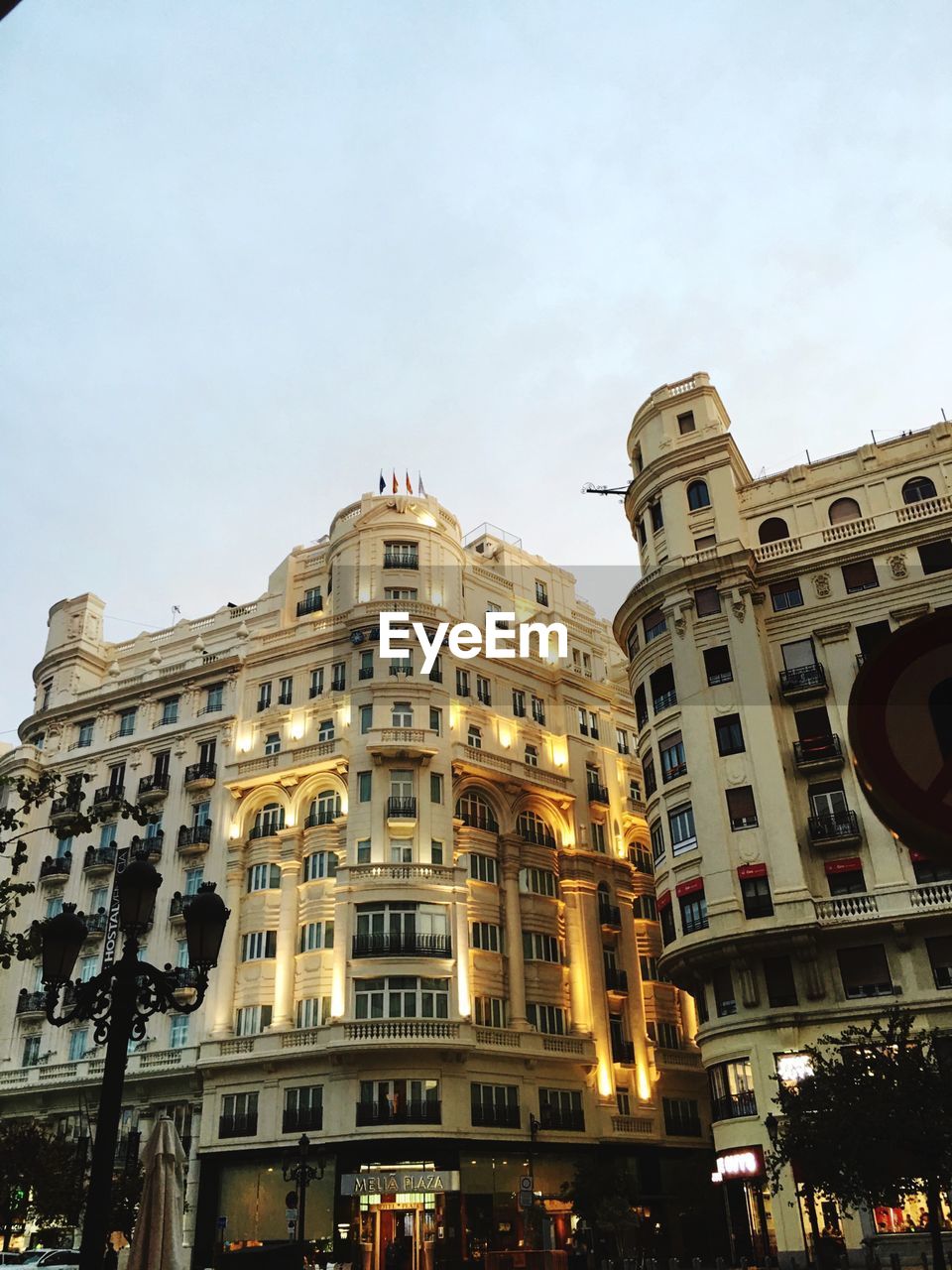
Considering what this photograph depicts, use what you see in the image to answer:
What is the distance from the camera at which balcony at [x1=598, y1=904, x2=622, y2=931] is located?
51.2 meters

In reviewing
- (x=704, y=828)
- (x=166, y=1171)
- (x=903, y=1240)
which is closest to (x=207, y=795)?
(x=704, y=828)

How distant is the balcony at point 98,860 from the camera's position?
53.6 m

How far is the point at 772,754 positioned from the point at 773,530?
1107 cm

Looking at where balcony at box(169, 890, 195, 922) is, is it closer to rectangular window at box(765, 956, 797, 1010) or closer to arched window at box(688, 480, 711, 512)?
rectangular window at box(765, 956, 797, 1010)

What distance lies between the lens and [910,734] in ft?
8.94

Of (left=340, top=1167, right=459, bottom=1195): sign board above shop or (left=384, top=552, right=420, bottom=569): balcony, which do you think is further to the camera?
(left=384, top=552, right=420, bottom=569): balcony

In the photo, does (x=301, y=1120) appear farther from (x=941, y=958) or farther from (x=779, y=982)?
(x=941, y=958)

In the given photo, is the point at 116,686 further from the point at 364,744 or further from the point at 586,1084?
the point at 586,1084

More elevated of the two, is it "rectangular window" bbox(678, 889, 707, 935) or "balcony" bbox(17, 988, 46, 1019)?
"balcony" bbox(17, 988, 46, 1019)

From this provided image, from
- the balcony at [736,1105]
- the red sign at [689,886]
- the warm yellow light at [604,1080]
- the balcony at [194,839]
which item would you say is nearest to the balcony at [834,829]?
the red sign at [689,886]

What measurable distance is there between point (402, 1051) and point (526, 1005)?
22.5 ft

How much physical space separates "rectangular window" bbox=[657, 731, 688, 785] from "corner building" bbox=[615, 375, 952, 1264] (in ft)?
0.26

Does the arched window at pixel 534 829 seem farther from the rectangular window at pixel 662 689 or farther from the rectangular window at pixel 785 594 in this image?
the rectangular window at pixel 785 594
